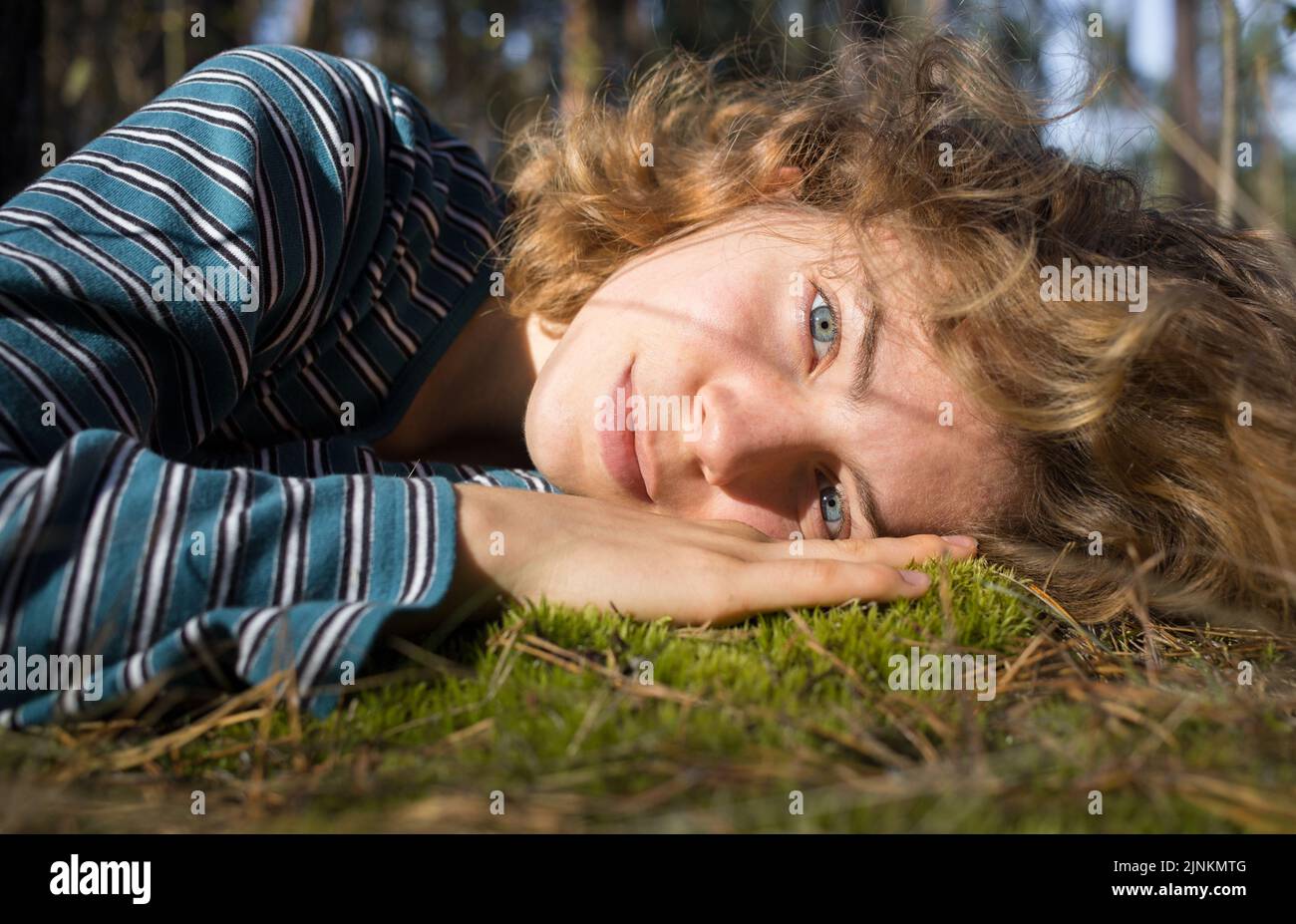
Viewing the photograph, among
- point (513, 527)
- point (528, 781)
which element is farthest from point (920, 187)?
point (528, 781)

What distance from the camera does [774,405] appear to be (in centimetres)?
197

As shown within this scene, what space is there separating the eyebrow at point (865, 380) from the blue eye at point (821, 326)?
0.08m

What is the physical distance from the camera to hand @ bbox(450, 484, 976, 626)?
5.26 feet

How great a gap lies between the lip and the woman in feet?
0.04

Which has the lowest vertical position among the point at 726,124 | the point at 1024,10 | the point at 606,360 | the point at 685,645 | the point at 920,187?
the point at 685,645

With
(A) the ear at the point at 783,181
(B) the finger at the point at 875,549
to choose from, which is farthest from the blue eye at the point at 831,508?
(A) the ear at the point at 783,181

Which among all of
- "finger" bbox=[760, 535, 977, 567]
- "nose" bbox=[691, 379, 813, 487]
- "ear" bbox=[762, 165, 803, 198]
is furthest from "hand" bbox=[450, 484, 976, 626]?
"ear" bbox=[762, 165, 803, 198]

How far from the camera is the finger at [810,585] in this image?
1.68m

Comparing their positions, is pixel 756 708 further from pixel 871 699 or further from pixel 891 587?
pixel 891 587

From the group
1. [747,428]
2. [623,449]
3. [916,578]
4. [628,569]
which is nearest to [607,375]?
[623,449]

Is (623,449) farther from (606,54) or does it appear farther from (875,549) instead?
(606,54)

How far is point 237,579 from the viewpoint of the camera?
4.72ft

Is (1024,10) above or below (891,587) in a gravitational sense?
above

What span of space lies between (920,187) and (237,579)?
5.78 feet
